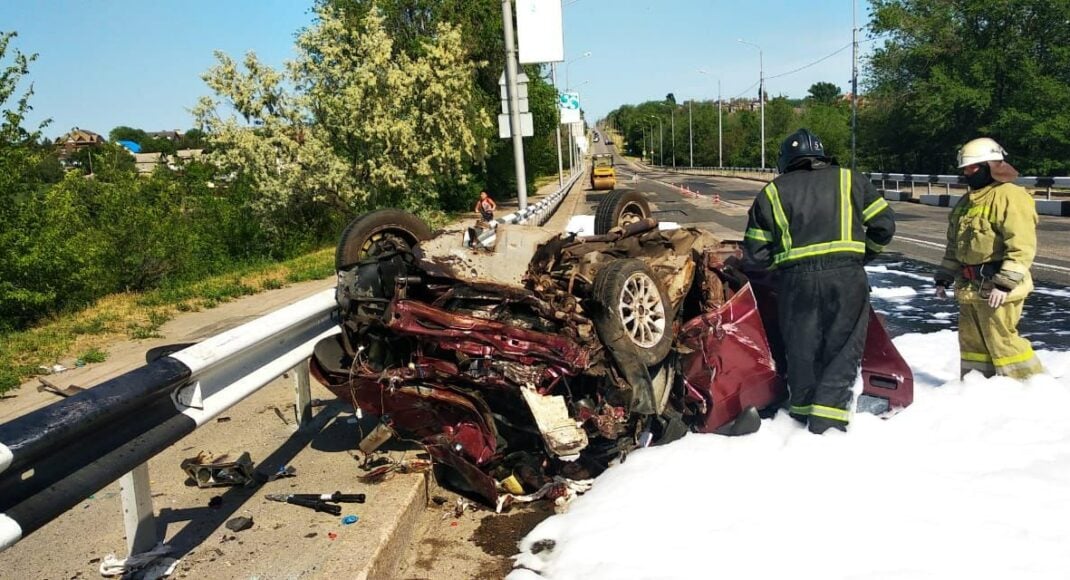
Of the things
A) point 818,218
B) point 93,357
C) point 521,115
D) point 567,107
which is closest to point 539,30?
point 521,115

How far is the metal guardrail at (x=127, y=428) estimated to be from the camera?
2.12 metres

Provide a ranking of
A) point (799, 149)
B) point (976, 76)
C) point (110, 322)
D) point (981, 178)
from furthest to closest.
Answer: point (976, 76)
point (110, 322)
point (981, 178)
point (799, 149)

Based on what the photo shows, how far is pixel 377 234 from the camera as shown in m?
5.25

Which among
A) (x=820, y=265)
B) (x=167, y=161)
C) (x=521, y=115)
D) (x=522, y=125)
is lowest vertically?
(x=820, y=265)

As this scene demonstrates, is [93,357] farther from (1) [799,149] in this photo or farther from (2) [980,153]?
(2) [980,153]

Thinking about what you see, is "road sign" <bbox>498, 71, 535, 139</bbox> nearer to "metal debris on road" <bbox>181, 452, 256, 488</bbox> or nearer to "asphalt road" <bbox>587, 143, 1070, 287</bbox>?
"asphalt road" <bbox>587, 143, 1070, 287</bbox>

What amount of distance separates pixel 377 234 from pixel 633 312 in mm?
1979

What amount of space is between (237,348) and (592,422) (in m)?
1.74

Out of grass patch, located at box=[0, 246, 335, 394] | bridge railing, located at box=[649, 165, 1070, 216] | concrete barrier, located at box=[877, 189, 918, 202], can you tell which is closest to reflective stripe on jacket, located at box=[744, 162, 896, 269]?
grass patch, located at box=[0, 246, 335, 394]

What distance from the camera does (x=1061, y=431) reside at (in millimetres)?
3865

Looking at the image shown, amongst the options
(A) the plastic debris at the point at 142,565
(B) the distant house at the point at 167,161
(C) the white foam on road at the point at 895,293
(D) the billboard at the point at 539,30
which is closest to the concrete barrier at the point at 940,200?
(D) the billboard at the point at 539,30

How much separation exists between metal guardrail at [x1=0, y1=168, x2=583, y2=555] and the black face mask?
404cm

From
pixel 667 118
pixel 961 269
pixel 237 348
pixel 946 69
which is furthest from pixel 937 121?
pixel 667 118

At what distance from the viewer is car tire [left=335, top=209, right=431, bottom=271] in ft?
16.5
